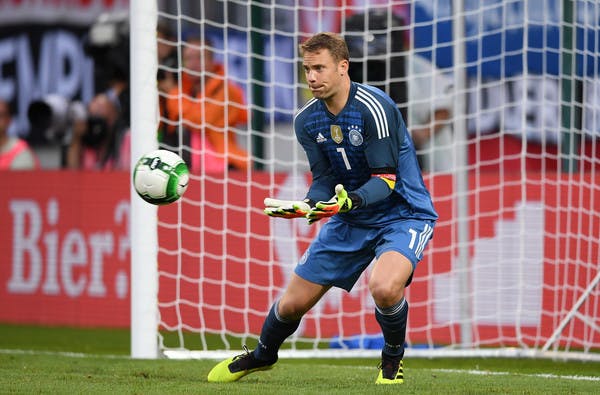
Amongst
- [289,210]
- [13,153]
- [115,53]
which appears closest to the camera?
[289,210]

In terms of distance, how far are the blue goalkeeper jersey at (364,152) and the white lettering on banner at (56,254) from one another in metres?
4.89

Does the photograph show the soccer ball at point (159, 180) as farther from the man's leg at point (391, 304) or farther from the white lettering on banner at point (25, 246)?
the white lettering on banner at point (25, 246)

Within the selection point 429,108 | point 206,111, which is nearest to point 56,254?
point 206,111

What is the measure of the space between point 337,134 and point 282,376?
156cm

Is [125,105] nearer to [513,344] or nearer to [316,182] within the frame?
[513,344]

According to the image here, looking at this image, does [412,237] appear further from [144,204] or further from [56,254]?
[56,254]

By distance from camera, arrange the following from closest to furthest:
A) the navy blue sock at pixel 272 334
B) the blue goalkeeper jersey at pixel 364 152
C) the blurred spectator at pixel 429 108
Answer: the blue goalkeeper jersey at pixel 364 152 < the navy blue sock at pixel 272 334 < the blurred spectator at pixel 429 108

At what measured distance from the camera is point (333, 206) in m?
6.30

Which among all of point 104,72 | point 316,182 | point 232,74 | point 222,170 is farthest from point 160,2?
point 316,182

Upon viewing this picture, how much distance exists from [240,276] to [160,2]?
16.7 feet

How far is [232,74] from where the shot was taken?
13.4m

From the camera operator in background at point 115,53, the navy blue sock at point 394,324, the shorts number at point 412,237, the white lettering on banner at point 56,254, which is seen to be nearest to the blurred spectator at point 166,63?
the white lettering on banner at point 56,254

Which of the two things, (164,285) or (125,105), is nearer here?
(164,285)

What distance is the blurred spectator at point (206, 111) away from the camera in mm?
10141
